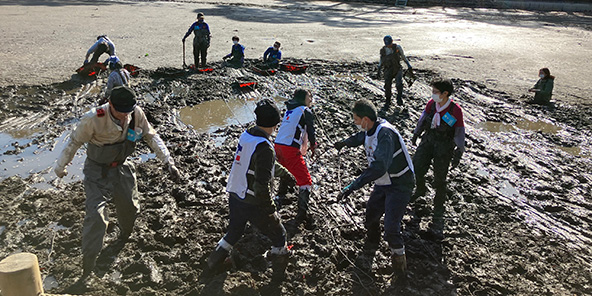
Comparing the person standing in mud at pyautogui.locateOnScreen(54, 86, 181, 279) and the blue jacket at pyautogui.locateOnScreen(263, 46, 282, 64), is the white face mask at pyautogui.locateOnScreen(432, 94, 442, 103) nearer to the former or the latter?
the person standing in mud at pyautogui.locateOnScreen(54, 86, 181, 279)

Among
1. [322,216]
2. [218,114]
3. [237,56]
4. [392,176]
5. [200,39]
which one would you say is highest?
[200,39]

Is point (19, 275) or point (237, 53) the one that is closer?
point (19, 275)

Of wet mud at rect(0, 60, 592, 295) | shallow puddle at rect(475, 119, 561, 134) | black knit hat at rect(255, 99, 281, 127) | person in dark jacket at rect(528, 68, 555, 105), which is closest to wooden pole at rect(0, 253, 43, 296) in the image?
wet mud at rect(0, 60, 592, 295)

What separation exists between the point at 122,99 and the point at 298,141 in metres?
2.18

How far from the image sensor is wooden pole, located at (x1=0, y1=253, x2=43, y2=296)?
237cm

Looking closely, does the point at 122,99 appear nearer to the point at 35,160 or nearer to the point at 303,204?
the point at 303,204

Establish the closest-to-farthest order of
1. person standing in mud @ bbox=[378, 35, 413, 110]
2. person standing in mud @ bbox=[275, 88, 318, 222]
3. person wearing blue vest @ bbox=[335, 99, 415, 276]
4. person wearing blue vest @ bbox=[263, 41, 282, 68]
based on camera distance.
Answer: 1. person wearing blue vest @ bbox=[335, 99, 415, 276]
2. person standing in mud @ bbox=[275, 88, 318, 222]
3. person standing in mud @ bbox=[378, 35, 413, 110]
4. person wearing blue vest @ bbox=[263, 41, 282, 68]

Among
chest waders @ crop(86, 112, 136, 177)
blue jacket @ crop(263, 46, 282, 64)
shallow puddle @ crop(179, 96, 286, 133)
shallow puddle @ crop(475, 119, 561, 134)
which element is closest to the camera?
chest waders @ crop(86, 112, 136, 177)

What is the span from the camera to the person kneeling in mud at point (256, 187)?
3861 millimetres

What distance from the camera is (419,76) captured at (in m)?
13.2

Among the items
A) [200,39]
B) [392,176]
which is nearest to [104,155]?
[392,176]

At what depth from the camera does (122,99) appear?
4.05 metres

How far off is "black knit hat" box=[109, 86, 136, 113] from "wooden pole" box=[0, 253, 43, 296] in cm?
189

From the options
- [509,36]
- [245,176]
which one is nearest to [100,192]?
[245,176]
